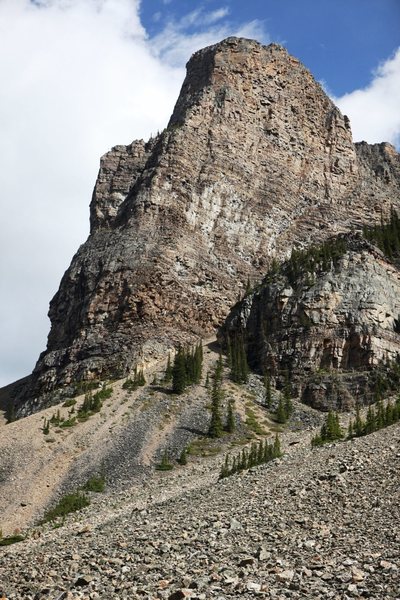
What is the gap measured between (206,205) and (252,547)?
113964mm

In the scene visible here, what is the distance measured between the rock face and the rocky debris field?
183ft

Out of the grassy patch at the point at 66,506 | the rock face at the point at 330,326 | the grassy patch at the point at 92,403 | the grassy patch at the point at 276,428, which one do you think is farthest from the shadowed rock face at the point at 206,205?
the grassy patch at the point at 66,506

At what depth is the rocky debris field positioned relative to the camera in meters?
22.0

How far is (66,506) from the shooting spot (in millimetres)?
59281

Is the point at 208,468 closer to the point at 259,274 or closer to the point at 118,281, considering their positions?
the point at 118,281

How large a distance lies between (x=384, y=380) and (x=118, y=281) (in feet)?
168

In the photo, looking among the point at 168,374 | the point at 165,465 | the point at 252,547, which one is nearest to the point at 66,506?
the point at 165,465

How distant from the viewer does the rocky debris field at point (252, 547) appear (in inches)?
866

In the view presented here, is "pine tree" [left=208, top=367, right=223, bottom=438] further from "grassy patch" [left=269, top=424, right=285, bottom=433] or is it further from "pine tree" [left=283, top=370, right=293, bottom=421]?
"pine tree" [left=283, top=370, right=293, bottom=421]

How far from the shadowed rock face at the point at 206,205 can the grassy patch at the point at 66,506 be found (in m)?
45.4

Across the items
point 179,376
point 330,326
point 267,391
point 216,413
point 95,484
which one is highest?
point 330,326

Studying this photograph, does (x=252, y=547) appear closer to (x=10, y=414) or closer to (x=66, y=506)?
(x=66, y=506)

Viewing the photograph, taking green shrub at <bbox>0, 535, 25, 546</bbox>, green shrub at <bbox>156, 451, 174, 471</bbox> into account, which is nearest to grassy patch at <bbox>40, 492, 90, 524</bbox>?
green shrub at <bbox>0, 535, 25, 546</bbox>

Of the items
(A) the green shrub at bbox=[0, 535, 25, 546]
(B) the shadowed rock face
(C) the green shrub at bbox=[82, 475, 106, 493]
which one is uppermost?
(B) the shadowed rock face
